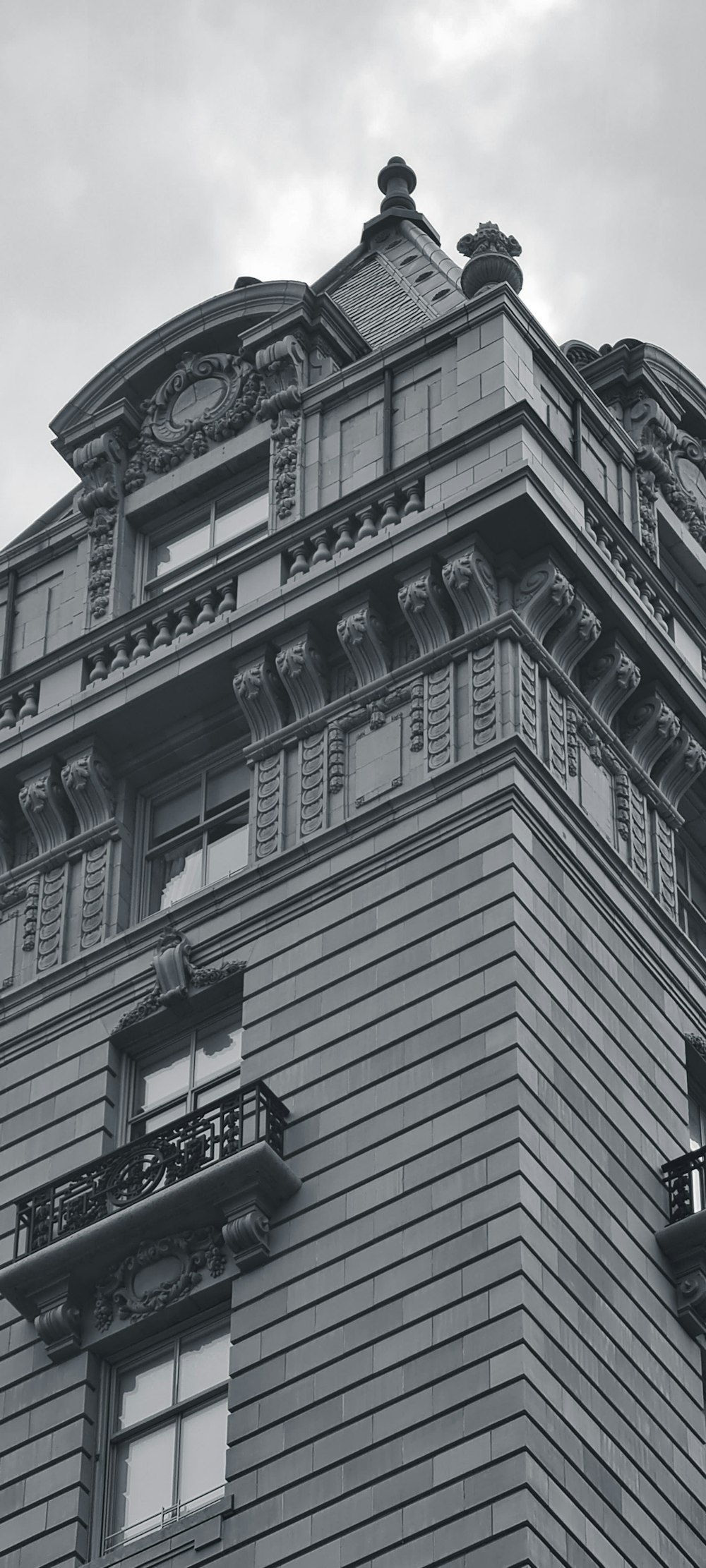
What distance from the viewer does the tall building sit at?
111ft

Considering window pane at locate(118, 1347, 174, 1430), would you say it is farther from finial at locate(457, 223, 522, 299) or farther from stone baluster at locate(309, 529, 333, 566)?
finial at locate(457, 223, 522, 299)

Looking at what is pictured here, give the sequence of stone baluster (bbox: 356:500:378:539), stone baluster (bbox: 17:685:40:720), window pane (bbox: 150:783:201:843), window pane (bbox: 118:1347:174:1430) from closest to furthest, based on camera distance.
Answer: window pane (bbox: 118:1347:174:1430) < stone baluster (bbox: 356:500:378:539) < window pane (bbox: 150:783:201:843) < stone baluster (bbox: 17:685:40:720)

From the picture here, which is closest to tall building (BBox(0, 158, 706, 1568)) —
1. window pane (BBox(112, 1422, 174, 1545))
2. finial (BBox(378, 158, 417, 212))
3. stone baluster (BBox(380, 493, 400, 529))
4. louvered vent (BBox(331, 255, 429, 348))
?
window pane (BBox(112, 1422, 174, 1545))

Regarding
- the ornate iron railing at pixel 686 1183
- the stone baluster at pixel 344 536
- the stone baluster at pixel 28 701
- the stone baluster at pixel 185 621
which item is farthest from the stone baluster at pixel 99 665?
the ornate iron railing at pixel 686 1183

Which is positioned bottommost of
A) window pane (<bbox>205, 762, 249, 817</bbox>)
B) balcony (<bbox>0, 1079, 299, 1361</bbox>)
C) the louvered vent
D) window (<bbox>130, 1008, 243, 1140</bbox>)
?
balcony (<bbox>0, 1079, 299, 1361</bbox>)

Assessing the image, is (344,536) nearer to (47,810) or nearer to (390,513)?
(390,513)

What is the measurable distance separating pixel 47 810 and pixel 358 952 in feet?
22.5

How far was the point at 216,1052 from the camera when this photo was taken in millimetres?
39500

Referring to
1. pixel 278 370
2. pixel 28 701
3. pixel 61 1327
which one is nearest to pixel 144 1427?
pixel 61 1327

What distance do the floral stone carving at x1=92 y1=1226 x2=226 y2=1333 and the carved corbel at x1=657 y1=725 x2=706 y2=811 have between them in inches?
369

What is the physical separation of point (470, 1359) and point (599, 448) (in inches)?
607

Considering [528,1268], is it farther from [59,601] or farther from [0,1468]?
[59,601]

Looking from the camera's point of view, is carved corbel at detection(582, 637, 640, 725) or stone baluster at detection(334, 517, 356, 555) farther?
stone baluster at detection(334, 517, 356, 555)

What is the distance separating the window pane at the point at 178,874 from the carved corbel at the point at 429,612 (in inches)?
159
